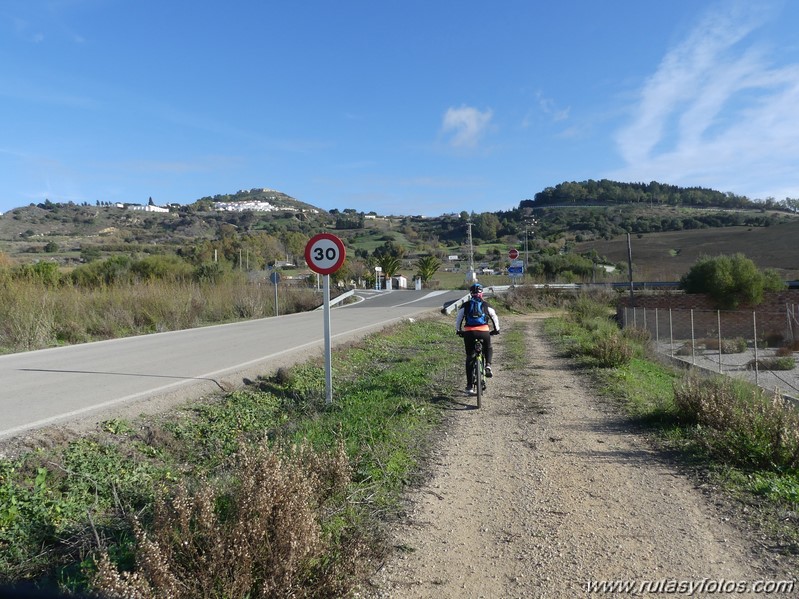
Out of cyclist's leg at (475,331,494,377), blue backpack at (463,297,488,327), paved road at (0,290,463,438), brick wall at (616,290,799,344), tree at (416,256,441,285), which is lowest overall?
brick wall at (616,290,799,344)

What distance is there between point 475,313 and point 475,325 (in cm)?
19

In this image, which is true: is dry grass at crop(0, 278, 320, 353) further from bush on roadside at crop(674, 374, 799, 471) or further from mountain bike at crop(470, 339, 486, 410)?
bush on roadside at crop(674, 374, 799, 471)

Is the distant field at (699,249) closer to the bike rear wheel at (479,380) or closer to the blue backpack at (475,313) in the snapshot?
the blue backpack at (475,313)

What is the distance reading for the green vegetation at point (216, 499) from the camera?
311 cm

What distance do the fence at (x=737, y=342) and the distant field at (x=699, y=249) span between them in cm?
2569

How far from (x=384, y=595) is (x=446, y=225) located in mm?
154530

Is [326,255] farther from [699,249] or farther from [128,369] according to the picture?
[699,249]

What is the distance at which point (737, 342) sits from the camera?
24.9 metres

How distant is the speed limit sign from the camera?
27.3 ft

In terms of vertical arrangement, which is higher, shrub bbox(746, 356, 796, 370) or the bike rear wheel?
the bike rear wheel

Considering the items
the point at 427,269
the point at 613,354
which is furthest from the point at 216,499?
the point at 427,269

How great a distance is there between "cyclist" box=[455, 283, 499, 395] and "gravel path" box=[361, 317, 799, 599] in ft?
7.20

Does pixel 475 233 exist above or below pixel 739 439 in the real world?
above

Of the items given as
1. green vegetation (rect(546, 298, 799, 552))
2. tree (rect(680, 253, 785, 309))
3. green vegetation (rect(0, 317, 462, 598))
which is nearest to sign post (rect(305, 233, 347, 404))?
green vegetation (rect(0, 317, 462, 598))
